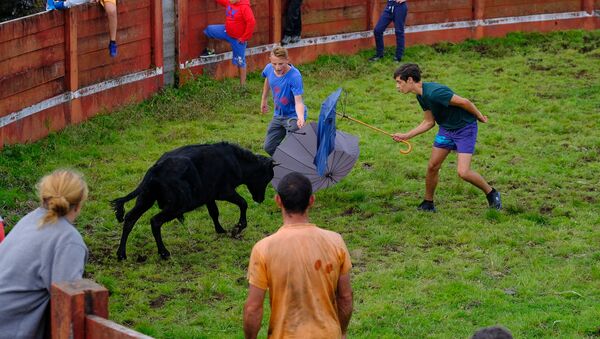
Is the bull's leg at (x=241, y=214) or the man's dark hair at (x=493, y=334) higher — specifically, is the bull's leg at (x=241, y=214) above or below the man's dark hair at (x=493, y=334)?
below

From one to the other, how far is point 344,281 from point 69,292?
142 cm

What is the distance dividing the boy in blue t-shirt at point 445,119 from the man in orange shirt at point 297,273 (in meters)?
5.19

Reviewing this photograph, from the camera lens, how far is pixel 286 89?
11.1 metres

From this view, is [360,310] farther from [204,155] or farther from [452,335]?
[204,155]

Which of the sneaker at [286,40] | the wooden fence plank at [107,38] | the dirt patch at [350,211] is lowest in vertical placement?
the dirt patch at [350,211]

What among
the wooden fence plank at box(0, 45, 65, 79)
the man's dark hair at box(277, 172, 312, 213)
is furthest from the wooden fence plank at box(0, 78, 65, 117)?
the man's dark hair at box(277, 172, 312, 213)

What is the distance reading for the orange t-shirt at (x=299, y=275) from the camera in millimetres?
5398

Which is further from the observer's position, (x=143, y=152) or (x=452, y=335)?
(x=143, y=152)

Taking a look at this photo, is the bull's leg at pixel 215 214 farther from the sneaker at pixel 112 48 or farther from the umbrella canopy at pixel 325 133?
the sneaker at pixel 112 48

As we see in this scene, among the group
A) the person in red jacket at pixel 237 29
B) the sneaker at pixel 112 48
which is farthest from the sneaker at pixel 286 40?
the sneaker at pixel 112 48

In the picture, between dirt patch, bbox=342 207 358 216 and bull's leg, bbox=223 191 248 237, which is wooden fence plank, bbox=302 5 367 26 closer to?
dirt patch, bbox=342 207 358 216

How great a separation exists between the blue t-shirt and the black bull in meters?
0.93

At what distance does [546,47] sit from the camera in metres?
19.2

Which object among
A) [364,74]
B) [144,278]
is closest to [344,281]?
[144,278]
